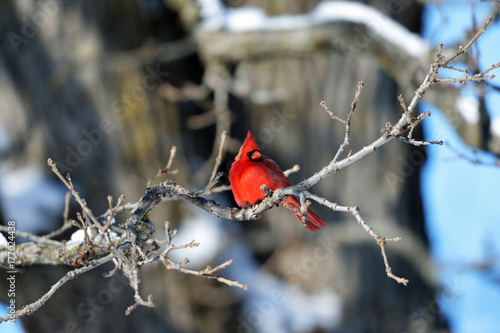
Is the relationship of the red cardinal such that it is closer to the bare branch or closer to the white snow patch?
the bare branch

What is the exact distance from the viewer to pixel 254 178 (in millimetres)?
2395

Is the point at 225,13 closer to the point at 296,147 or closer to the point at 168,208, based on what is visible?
the point at 296,147

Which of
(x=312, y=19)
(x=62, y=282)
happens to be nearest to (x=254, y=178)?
(x=62, y=282)

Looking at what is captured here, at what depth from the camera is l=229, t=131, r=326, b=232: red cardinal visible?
2391 millimetres

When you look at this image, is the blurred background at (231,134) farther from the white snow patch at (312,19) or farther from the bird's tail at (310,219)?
the bird's tail at (310,219)

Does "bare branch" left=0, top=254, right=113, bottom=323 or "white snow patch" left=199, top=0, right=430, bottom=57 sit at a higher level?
"white snow patch" left=199, top=0, right=430, bottom=57

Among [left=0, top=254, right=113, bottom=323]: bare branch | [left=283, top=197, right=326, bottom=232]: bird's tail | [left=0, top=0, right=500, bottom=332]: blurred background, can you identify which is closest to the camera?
[left=0, top=254, right=113, bottom=323]: bare branch

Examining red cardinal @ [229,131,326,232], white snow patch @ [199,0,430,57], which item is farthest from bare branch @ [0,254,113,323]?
white snow patch @ [199,0,430,57]

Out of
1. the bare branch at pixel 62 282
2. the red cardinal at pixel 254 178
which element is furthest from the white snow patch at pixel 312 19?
the bare branch at pixel 62 282

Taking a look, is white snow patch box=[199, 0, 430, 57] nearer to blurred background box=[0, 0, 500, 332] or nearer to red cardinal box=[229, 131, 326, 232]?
blurred background box=[0, 0, 500, 332]

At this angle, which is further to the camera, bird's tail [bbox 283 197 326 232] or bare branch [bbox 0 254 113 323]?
bird's tail [bbox 283 197 326 232]

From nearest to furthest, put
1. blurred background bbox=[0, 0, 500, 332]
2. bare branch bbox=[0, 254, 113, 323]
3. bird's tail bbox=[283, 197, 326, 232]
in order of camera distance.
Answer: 1. bare branch bbox=[0, 254, 113, 323]
2. bird's tail bbox=[283, 197, 326, 232]
3. blurred background bbox=[0, 0, 500, 332]

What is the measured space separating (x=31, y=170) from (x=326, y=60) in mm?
3061

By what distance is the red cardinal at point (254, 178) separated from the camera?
2.39 metres
